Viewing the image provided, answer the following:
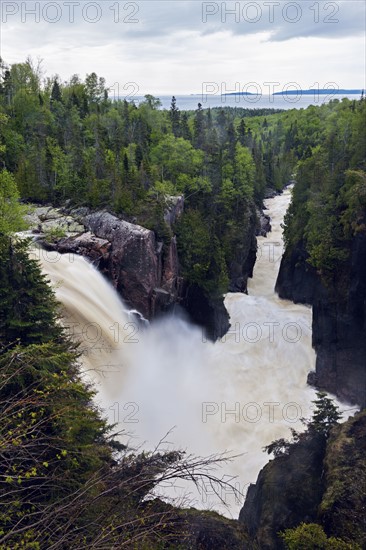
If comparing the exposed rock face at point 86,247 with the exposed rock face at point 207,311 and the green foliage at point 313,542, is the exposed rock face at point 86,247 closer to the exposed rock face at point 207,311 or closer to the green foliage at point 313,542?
the exposed rock face at point 207,311

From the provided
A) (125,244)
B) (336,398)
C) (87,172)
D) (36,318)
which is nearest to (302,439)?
(336,398)

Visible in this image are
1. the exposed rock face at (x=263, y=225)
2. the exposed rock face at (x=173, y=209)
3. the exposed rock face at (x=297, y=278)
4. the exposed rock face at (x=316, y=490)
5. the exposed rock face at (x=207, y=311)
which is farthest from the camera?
the exposed rock face at (x=263, y=225)

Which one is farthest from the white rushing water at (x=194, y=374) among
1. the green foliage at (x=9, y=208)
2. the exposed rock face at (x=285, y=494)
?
the green foliage at (x=9, y=208)

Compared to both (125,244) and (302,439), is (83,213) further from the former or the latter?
(302,439)

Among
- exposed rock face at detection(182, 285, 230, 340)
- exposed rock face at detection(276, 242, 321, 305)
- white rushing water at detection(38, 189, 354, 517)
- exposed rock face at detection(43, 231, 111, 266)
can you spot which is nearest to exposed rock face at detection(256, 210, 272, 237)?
exposed rock face at detection(276, 242, 321, 305)

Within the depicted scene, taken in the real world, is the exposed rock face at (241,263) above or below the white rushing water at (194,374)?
above
